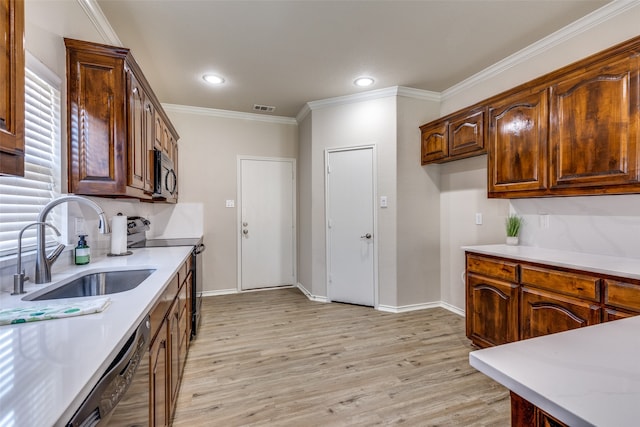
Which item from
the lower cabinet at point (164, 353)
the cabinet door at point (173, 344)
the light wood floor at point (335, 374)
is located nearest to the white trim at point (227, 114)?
the light wood floor at point (335, 374)

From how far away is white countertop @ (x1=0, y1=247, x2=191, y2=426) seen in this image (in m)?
0.52

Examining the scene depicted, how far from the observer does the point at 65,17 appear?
186 centimetres

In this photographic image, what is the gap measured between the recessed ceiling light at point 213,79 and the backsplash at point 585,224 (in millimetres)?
3266

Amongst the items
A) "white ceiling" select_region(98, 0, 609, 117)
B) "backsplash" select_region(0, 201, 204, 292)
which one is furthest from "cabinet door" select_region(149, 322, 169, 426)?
"white ceiling" select_region(98, 0, 609, 117)

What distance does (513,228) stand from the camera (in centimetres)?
271

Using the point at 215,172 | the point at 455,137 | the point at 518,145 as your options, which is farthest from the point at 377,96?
the point at 215,172

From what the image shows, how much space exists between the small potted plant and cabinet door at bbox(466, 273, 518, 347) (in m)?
0.53

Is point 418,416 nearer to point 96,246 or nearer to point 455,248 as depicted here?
point 455,248

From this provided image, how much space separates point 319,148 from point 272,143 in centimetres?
97

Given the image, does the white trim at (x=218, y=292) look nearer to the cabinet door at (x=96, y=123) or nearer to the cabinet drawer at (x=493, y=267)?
the cabinet door at (x=96, y=123)

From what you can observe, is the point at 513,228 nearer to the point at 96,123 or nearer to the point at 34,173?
the point at 96,123

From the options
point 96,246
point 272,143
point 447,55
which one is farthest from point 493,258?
point 272,143

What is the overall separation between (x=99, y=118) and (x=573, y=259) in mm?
3171

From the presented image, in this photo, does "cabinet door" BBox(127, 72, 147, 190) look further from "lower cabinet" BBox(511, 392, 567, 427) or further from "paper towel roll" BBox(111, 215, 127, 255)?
"lower cabinet" BBox(511, 392, 567, 427)
